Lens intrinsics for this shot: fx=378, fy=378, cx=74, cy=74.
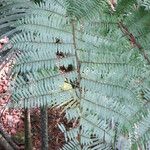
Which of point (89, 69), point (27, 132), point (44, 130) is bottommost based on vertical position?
point (27, 132)

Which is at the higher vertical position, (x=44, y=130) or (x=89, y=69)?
(x=89, y=69)

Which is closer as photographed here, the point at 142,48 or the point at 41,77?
the point at 41,77

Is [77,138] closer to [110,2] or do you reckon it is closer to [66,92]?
[66,92]

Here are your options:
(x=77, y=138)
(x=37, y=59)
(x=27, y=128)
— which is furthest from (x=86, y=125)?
(x=27, y=128)

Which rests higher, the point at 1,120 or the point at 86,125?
the point at 86,125

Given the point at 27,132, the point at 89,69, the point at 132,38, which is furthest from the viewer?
the point at 27,132

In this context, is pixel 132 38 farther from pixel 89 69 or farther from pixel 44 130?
pixel 44 130

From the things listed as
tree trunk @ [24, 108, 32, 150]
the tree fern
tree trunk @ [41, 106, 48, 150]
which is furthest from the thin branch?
tree trunk @ [24, 108, 32, 150]

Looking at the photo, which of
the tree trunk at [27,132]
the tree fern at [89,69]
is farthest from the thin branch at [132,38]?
the tree trunk at [27,132]

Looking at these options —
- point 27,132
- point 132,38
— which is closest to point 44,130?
point 27,132
